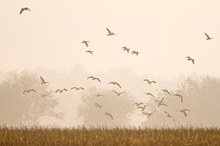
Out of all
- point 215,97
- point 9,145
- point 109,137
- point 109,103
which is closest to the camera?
point 9,145

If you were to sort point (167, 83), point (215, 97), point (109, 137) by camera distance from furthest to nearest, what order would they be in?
point (167, 83) → point (215, 97) → point (109, 137)

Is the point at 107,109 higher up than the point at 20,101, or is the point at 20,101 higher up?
the point at 20,101

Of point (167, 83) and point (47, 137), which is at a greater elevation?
point (167, 83)

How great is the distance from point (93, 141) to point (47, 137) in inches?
93.0

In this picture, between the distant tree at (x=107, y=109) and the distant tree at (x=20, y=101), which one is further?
the distant tree at (x=107, y=109)

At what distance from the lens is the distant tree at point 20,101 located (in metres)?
73.0

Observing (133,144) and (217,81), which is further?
(217,81)

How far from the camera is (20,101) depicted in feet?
241

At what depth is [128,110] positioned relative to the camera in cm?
7812

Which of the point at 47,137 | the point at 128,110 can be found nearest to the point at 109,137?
the point at 47,137

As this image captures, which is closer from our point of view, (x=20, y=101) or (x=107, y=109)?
(x=20, y=101)

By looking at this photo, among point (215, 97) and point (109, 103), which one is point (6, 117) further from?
point (215, 97)

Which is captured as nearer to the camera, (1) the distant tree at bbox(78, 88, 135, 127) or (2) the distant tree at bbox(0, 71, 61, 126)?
(2) the distant tree at bbox(0, 71, 61, 126)

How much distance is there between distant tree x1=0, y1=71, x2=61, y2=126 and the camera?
73000 mm
